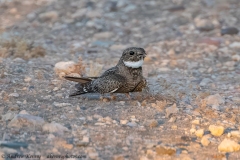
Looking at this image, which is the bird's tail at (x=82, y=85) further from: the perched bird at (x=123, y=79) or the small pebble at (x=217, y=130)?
the small pebble at (x=217, y=130)

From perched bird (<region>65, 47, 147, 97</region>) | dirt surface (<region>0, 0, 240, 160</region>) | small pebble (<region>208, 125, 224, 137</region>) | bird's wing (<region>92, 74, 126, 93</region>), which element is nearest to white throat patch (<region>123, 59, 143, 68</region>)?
perched bird (<region>65, 47, 147, 97</region>)

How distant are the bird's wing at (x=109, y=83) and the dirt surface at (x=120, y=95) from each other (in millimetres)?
151

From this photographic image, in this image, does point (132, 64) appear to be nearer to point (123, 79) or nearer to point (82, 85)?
point (123, 79)

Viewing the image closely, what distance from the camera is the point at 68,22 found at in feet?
33.7

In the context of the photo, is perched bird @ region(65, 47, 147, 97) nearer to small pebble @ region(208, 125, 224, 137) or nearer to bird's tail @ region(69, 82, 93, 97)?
bird's tail @ region(69, 82, 93, 97)

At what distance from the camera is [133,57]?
231 inches

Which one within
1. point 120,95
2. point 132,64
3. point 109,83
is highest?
point 132,64

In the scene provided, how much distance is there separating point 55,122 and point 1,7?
7.07 metres

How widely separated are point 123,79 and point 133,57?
317mm

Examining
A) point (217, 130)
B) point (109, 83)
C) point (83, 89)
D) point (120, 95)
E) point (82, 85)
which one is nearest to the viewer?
point (217, 130)

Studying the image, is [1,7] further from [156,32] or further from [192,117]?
[192,117]

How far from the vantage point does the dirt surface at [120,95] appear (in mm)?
4551

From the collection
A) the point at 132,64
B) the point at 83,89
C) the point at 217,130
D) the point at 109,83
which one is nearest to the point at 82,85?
the point at 83,89

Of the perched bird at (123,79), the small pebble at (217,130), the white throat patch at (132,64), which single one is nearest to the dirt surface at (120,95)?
the small pebble at (217,130)
